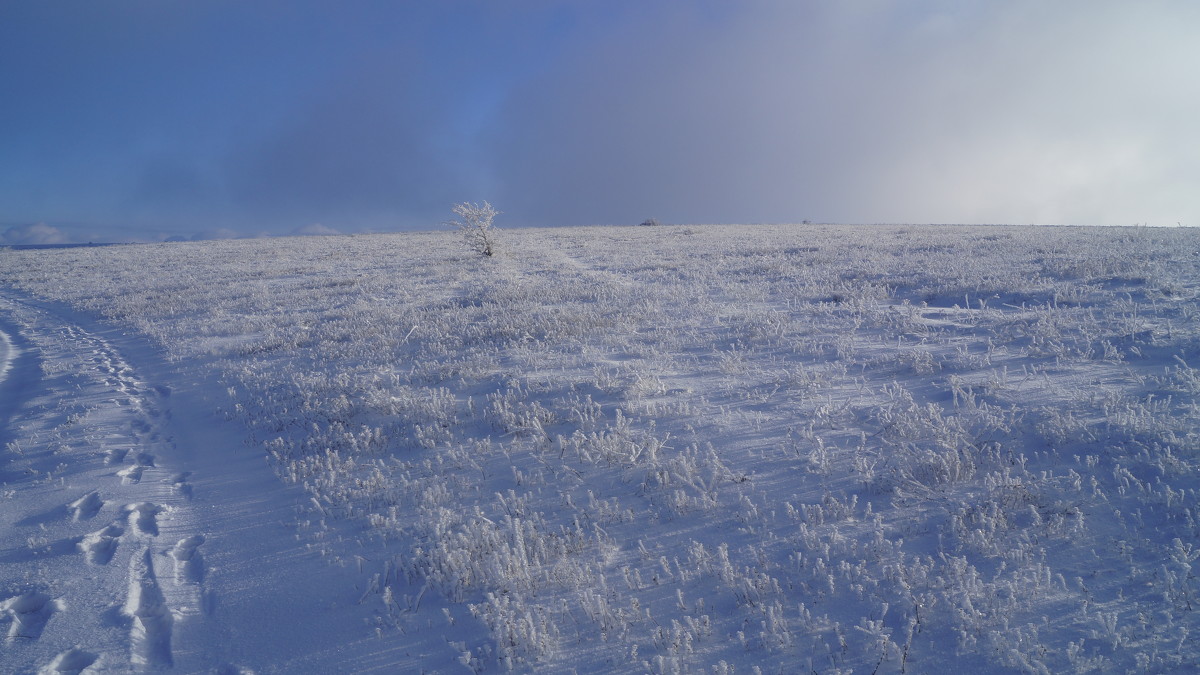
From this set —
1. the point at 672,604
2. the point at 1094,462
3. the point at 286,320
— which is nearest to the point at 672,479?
the point at 672,604

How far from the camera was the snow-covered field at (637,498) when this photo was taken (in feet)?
12.5

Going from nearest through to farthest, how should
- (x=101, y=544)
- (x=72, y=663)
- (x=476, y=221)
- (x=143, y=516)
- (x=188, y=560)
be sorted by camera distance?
(x=72, y=663), (x=188, y=560), (x=101, y=544), (x=143, y=516), (x=476, y=221)

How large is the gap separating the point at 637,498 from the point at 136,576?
4369 millimetres

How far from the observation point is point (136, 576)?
4906mm

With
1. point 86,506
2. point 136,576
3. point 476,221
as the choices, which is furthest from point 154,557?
point 476,221

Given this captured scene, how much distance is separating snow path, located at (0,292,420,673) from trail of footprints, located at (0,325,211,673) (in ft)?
0.04

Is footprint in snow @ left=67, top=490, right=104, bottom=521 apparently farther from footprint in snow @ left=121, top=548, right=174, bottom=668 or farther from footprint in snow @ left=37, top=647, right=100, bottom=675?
footprint in snow @ left=37, top=647, right=100, bottom=675

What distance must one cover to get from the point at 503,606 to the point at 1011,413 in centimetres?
563

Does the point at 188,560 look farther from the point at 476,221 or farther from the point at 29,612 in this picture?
the point at 476,221

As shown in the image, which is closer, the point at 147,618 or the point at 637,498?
the point at 147,618

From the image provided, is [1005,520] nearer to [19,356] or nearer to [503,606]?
[503,606]

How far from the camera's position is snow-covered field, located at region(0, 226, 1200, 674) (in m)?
3.80

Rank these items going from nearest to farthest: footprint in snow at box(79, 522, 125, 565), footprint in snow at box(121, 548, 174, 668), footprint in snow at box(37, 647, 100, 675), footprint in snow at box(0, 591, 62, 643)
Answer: footprint in snow at box(37, 647, 100, 675) → footprint in snow at box(121, 548, 174, 668) → footprint in snow at box(0, 591, 62, 643) → footprint in snow at box(79, 522, 125, 565)

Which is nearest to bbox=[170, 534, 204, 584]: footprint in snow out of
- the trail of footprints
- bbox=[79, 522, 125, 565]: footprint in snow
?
the trail of footprints
